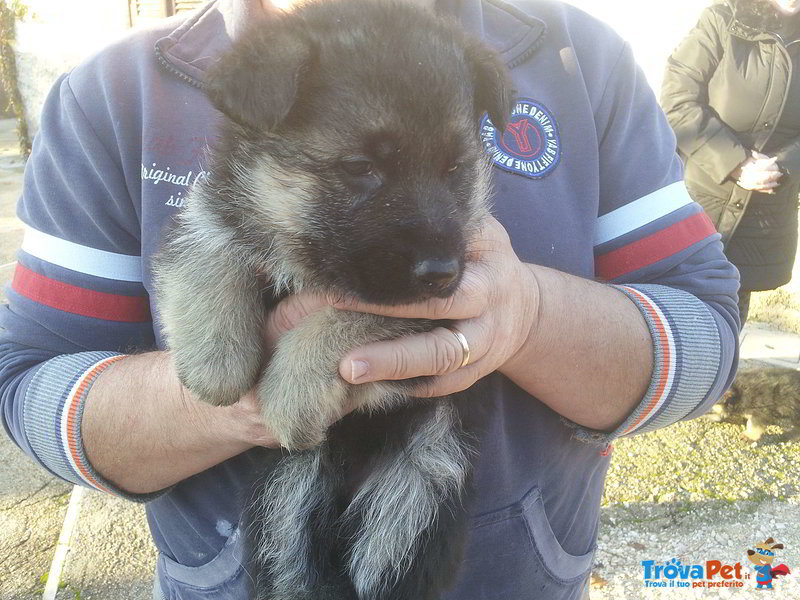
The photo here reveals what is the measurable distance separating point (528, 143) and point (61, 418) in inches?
55.1

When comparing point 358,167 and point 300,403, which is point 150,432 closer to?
point 300,403

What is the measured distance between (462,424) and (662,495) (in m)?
2.93

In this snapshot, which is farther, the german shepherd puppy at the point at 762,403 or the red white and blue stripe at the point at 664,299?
the german shepherd puppy at the point at 762,403

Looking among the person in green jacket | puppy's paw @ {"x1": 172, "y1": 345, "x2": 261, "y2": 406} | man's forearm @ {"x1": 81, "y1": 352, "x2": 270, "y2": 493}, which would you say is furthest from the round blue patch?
the person in green jacket

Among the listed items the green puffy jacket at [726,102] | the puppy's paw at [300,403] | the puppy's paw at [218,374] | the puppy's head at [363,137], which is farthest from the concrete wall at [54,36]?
the puppy's paw at [300,403]

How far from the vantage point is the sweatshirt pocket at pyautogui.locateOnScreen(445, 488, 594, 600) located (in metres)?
1.86

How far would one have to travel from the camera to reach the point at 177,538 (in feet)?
6.36

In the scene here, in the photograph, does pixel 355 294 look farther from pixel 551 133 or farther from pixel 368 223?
pixel 551 133

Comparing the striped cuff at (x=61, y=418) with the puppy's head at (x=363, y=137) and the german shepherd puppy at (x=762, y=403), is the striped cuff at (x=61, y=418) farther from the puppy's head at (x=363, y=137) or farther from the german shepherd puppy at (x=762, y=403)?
the german shepherd puppy at (x=762, y=403)

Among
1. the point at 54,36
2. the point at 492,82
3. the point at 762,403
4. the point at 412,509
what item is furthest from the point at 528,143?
the point at 54,36

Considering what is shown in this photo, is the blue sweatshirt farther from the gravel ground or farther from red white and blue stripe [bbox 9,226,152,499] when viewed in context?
the gravel ground

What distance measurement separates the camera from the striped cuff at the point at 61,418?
5.73ft

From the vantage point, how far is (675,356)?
178cm

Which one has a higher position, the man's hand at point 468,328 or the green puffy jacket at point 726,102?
the man's hand at point 468,328
